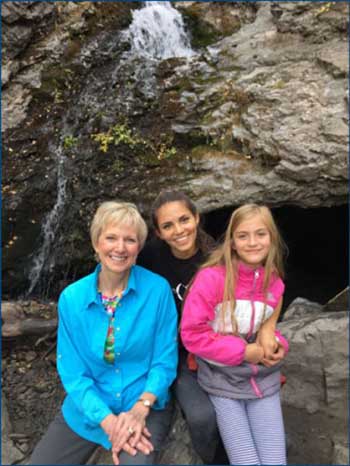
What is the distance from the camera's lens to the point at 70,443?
262cm

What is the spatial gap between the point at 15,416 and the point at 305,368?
9.54 ft

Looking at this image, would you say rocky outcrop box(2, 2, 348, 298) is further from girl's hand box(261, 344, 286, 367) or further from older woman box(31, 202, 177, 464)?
girl's hand box(261, 344, 286, 367)

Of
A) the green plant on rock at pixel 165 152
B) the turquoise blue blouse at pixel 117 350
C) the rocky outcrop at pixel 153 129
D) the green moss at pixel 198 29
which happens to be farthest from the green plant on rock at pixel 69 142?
the green moss at pixel 198 29

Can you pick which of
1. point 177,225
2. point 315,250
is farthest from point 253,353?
point 315,250

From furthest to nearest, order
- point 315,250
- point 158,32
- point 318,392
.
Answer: point 315,250, point 158,32, point 318,392

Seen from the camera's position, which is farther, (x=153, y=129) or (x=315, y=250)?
(x=315, y=250)

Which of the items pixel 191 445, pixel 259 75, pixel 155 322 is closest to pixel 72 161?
pixel 259 75

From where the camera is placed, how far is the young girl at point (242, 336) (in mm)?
2578

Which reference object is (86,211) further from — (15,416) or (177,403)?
(177,403)

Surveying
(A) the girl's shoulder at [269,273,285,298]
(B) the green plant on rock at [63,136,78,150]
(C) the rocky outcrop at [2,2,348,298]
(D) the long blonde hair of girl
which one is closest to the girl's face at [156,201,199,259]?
(D) the long blonde hair of girl

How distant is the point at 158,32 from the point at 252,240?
5538 millimetres

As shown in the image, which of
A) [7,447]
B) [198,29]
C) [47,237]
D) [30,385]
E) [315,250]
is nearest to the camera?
[7,447]

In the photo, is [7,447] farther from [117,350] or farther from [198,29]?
[198,29]

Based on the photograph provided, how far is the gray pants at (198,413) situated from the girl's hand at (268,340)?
18.5 inches
